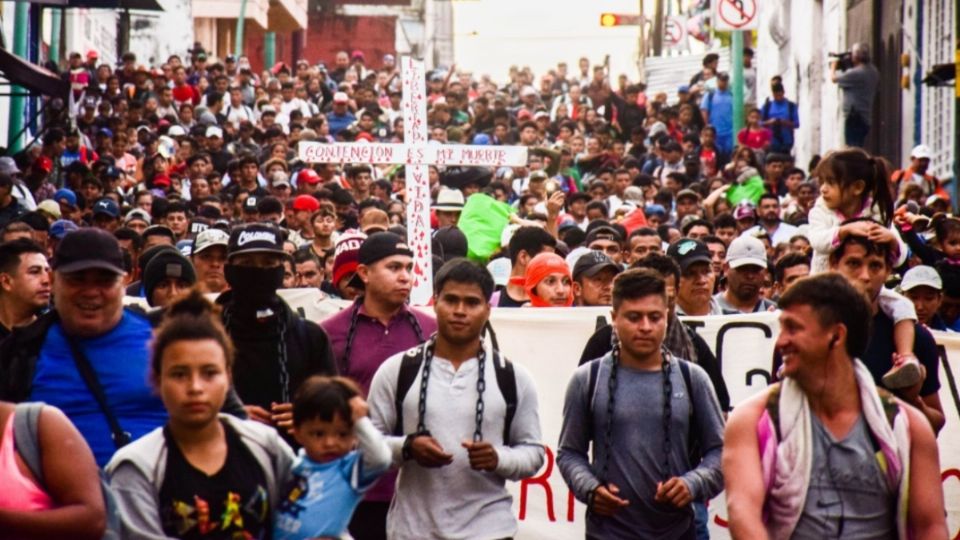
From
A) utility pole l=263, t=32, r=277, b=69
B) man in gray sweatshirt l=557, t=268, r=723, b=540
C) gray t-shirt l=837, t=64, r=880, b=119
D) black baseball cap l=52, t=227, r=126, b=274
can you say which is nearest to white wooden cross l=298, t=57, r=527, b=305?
man in gray sweatshirt l=557, t=268, r=723, b=540

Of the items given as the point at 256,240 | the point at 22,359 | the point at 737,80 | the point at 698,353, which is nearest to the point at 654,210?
the point at 737,80

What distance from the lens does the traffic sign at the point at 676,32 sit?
184 feet

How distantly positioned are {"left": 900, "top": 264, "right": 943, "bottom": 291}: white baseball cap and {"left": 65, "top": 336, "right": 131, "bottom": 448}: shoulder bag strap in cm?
548

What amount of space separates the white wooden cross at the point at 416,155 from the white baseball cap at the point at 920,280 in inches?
121

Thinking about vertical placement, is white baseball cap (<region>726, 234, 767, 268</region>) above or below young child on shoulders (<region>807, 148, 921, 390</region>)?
below

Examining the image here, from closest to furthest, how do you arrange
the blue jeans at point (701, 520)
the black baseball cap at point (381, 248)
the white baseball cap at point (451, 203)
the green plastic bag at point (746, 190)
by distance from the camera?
1. the blue jeans at point (701, 520)
2. the black baseball cap at point (381, 248)
3. the white baseball cap at point (451, 203)
4. the green plastic bag at point (746, 190)

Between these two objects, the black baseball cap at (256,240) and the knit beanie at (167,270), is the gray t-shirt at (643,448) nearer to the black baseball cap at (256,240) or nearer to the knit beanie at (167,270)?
the black baseball cap at (256,240)

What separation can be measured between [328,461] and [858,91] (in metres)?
20.2

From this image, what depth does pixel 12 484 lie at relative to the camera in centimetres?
553

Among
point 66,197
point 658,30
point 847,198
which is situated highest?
point 658,30

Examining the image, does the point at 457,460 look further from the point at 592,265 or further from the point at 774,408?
the point at 592,265

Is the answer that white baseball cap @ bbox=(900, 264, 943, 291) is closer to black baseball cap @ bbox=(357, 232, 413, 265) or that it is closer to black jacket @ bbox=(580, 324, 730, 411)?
black jacket @ bbox=(580, 324, 730, 411)

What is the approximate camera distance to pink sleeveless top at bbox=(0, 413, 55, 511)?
217 inches

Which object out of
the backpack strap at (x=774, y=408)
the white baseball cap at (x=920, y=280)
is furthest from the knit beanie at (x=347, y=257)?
the backpack strap at (x=774, y=408)
